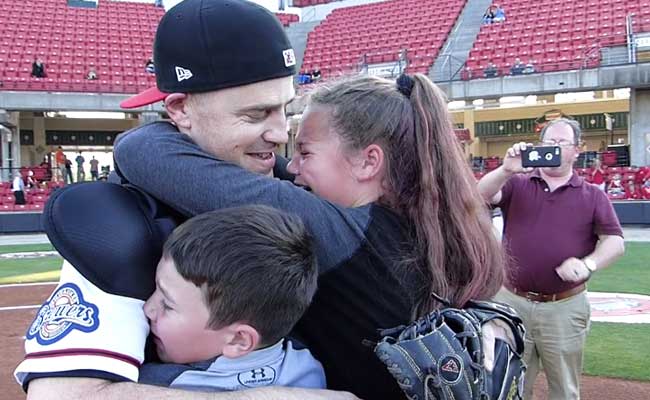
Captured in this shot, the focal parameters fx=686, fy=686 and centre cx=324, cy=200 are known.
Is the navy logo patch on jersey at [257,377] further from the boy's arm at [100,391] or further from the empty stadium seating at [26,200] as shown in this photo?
the empty stadium seating at [26,200]

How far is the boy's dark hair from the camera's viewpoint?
1.24m

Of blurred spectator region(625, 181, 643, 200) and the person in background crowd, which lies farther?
the person in background crowd

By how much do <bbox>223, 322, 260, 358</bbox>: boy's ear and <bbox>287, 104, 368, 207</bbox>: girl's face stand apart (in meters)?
0.39

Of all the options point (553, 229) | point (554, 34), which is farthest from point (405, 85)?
point (554, 34)

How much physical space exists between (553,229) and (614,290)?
4.59 metres

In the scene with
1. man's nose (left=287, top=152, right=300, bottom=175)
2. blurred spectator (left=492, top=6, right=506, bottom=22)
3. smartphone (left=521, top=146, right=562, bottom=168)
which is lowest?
smartphone (left=521, top=146, right=562, bottom=168)

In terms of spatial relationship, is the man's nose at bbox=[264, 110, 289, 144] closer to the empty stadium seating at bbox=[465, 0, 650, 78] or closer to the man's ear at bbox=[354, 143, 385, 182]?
the man's ear at bbox=[354, 143, 385, 182]

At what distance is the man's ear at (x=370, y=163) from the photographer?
1497mm

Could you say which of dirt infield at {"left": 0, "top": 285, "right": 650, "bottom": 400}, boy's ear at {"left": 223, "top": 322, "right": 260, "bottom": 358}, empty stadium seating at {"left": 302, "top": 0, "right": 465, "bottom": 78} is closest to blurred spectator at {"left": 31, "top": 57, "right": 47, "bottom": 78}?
empty stadium seating at {"left": 302, "top": 0, "right": 465, "bottom": 78}

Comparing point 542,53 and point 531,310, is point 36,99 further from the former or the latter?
point 531,310

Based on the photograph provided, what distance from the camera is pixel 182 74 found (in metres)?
1.40

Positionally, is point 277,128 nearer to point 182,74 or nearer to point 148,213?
point 182,74

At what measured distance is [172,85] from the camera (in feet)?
4.70

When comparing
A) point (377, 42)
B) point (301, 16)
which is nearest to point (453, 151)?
point (377, 42)
